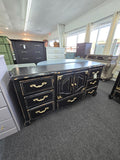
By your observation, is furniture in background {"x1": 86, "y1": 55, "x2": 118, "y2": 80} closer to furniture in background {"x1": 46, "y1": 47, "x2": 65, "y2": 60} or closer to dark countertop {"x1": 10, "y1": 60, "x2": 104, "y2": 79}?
furniture in background {"x1": 46, "y1": 47, "x2": 65, "y2": 60}

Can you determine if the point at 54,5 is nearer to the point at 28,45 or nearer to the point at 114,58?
the point at 28,45

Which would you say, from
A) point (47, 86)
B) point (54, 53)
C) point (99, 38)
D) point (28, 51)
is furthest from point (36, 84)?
point (99, 38)

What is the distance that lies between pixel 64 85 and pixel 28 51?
1.48 metres

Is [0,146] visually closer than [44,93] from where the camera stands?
Yes

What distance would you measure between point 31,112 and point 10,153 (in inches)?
18.7

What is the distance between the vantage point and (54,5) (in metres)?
2.77

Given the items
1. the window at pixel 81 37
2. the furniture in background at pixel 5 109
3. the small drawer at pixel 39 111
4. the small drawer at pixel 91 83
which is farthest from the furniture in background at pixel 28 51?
the window at pixel 81 37

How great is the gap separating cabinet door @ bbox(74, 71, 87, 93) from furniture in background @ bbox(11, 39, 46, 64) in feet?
4.69

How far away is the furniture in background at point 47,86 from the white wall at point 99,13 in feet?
9.29

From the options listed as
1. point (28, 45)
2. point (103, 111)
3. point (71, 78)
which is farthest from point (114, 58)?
point (28, 45)

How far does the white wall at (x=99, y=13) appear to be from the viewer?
2.35 meters

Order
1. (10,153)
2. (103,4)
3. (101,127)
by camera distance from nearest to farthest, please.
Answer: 1. (10,153)
2. (101,127)
3. (103,4)

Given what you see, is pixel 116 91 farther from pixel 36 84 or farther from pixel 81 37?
pixel 81 37

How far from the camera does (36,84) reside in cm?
88
